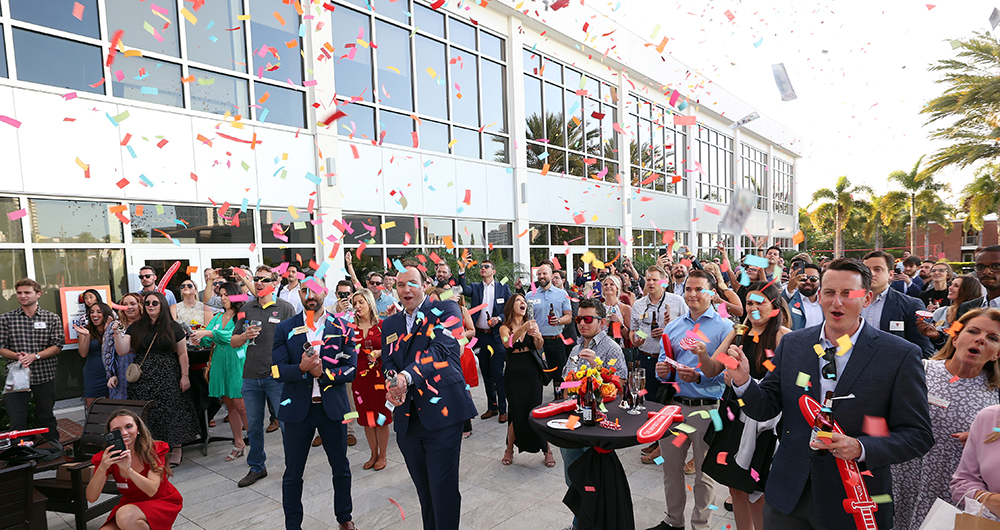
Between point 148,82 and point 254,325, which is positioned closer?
point 254,325

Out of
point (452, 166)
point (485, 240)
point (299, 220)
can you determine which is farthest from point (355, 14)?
point (485, 240)

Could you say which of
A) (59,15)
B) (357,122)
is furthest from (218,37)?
(357,122)

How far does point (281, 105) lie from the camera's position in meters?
10.5

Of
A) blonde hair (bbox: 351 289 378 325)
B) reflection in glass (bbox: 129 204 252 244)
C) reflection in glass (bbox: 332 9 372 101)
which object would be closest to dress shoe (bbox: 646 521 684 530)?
blonde hair (bbox: 351 289 378 325)

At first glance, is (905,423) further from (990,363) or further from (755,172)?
(755,172)

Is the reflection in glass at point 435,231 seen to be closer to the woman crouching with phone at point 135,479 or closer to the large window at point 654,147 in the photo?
the woman crouching with phone at point 135,479

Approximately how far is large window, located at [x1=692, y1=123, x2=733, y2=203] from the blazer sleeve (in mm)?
24249

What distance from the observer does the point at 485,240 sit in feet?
48.5

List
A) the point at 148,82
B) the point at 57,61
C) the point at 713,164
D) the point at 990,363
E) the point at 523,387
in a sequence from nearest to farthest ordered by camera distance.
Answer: the point at 990,363
the point at 523,387
the point at 57,61
the point at 148,82
the point at 713,164

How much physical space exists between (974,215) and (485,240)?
27.4 m

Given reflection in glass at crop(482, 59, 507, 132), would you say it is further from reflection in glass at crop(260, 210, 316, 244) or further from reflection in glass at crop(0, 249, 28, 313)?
reflection in glass at crop(0, 249, 28, 313)

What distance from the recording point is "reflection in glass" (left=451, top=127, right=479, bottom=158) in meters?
14.0

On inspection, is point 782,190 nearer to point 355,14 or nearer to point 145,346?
point 355,14

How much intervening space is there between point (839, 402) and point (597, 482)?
66.6 inches
